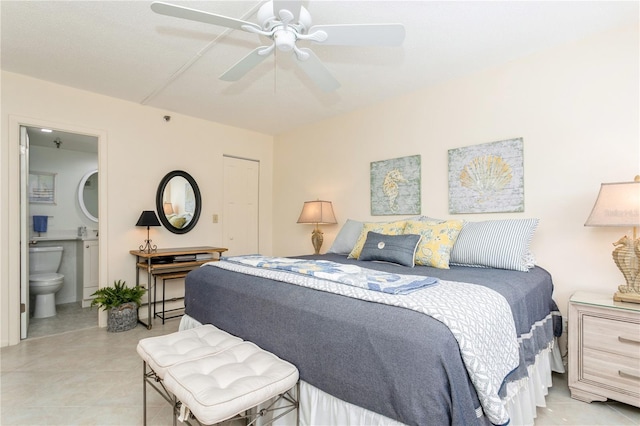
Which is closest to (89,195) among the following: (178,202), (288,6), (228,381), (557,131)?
(178,202)

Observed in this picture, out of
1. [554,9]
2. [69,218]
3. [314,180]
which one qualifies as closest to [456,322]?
[554,9]

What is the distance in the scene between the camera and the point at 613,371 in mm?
1855

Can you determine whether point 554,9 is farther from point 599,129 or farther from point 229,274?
point 229,274

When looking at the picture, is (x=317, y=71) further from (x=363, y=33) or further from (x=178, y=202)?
(x=178, y=202)

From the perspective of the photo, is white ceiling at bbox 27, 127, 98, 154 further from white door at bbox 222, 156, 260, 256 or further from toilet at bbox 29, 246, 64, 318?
white door at bbox 222, 156, 260, 256

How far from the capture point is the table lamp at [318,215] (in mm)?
3854

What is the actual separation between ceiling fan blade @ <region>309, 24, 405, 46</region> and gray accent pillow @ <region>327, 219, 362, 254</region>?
1839 mm

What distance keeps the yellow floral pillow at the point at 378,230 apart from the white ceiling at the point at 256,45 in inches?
53.0

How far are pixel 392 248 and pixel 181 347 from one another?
1.57 metres

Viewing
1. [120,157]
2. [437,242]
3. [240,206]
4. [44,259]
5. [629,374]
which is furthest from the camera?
[240,206]

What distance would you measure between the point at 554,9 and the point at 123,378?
3.76 metres

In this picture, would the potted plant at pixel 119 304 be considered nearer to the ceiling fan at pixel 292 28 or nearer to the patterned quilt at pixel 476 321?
the patterned quilt at pixel 476 321

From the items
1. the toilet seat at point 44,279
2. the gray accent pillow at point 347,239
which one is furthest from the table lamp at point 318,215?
the toilet seat at point 44,279

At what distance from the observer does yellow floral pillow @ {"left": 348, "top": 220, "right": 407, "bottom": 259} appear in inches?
111
